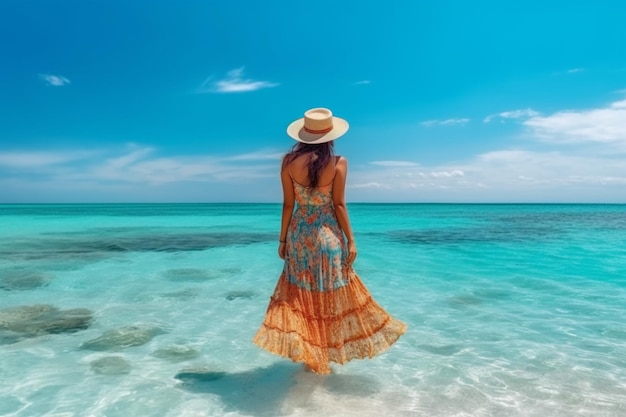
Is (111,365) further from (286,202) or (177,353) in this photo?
(286,202)

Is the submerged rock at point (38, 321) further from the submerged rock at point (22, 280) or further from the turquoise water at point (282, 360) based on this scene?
the submerged rock at point (22, 280)

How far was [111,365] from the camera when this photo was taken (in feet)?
17.4

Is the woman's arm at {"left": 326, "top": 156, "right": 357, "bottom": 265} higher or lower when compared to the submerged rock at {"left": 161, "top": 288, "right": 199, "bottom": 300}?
higher

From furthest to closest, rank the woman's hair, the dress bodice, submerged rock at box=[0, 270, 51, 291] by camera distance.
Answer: submerged rock at box=[0, 270, 51, 291] < the dress bodice < the woman's hair

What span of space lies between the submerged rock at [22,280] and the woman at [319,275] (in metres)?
7.91

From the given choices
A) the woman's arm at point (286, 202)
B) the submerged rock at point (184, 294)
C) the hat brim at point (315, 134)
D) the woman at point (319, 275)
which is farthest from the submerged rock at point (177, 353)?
the hat brim at point (315, 134)

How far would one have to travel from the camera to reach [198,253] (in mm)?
16516

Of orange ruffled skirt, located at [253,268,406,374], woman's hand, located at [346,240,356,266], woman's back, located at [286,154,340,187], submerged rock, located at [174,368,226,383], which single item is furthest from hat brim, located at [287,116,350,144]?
submerged rock, located at [174,368,226,383]

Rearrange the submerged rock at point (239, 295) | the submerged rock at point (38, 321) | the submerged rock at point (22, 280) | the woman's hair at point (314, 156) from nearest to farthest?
the woman's hair at point (314, 156) < the submerged rock at point (38, 321) < the submerged rock at point (239, 295) < the submerged rock at point (22, 280)

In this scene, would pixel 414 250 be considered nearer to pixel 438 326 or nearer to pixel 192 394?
pixel 438 326

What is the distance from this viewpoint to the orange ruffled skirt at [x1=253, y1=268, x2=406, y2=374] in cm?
432

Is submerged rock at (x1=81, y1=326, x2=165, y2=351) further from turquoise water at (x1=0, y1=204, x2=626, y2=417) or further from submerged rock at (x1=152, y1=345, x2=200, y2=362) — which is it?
submerged rock at (x1=152, y1=345, x2=200, y2=362)

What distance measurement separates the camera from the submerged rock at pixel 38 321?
6.49 metres

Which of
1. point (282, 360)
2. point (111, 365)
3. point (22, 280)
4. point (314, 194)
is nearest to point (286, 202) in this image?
point (314, 194)
